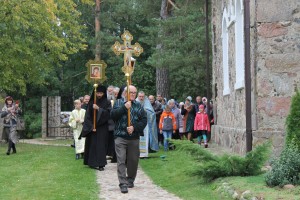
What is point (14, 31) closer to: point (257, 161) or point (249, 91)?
point (249, 91)

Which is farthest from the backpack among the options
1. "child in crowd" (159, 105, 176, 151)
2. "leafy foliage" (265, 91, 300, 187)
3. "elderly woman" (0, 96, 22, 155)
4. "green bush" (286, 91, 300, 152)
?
"leafy foliage" (265, 91, 300, 187)

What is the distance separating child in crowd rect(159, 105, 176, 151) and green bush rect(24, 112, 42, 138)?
19904 mm

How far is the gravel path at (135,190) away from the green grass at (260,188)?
1.02m

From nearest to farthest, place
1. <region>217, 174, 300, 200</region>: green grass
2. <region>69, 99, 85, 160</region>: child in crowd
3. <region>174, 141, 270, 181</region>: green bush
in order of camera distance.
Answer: <region>217, 174, 300, 200</region>: green grass < <region>174, 141, 270, 181</region>: green bush < <region>69, 99, 85, 160</region>: child in crowd

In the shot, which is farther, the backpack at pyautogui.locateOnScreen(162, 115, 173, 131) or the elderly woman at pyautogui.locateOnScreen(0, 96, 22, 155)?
the backpack at pyautogui.locateOnScreen(162, 115, 173, 131)

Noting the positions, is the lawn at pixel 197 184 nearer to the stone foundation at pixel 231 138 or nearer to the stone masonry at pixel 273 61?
the stone foundation at pixel 231 138

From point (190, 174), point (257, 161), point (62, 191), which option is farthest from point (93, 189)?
point (257, 161)

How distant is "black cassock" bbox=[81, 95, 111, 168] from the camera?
44.1 feet

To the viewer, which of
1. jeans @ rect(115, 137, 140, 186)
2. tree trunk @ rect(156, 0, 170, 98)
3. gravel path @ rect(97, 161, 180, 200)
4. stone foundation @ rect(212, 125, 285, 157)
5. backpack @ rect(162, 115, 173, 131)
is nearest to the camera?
gravel path @ rect(97, 161, 180, 200)

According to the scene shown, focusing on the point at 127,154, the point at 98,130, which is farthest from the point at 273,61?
the point at 98,130

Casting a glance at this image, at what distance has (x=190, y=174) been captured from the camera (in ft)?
33.9

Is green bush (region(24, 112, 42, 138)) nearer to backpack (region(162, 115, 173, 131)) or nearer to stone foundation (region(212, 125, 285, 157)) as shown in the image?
stone foundation (region(212, 125, 285, 157))

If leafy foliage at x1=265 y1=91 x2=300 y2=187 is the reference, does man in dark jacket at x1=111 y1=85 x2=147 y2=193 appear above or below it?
above

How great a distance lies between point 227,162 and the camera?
9945 mm
